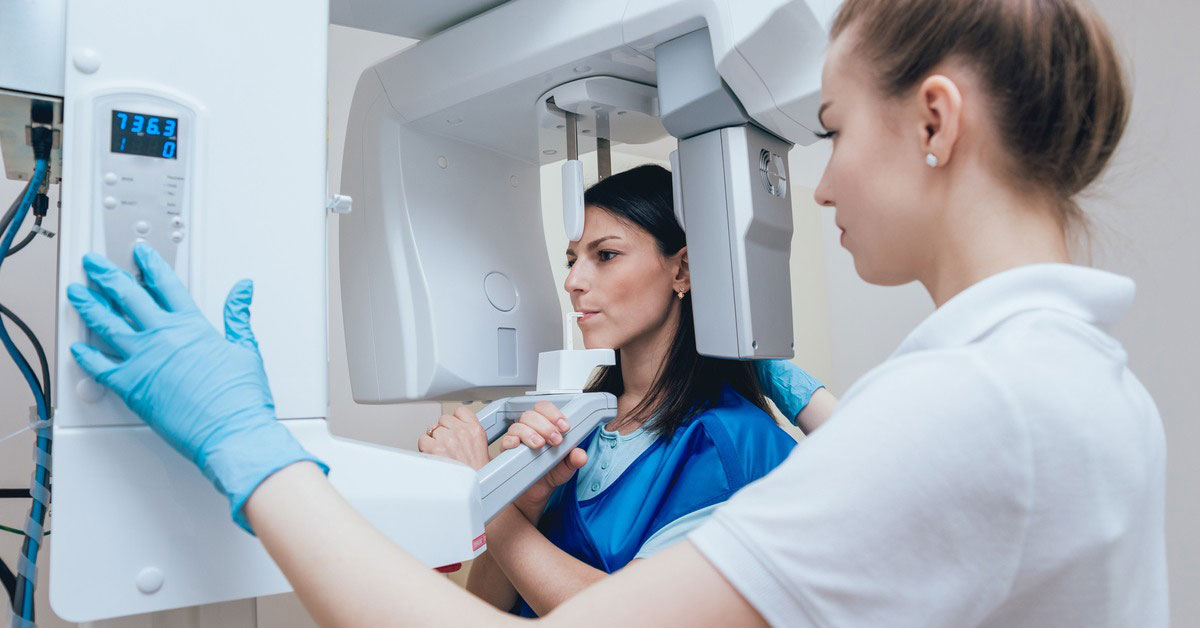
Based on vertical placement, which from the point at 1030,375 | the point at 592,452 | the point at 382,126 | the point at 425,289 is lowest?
the point at 592,452

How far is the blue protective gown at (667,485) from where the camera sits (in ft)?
3.83

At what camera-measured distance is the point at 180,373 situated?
0.66 meters

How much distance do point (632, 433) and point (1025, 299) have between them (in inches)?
32.1

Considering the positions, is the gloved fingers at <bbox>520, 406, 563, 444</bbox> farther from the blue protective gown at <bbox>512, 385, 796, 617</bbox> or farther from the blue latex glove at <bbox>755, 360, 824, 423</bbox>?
the blue latex glove at <bbox>755, 360, 824, 423</bbox>

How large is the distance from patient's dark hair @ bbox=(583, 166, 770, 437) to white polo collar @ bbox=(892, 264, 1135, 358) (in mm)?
722

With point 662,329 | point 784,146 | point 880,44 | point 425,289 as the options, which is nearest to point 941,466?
point 880,44

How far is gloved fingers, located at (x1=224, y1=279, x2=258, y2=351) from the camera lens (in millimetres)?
719

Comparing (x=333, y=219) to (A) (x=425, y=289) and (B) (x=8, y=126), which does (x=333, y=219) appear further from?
(B) (x=8, y=126)

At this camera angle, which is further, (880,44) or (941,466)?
(880,44)

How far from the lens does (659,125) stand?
128 centimetres

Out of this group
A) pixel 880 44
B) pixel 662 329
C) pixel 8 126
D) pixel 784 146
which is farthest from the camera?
pixel 662 329

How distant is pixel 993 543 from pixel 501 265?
915 mm

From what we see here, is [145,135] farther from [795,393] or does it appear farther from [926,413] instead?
[795,393]

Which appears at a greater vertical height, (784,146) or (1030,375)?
(784,146)
